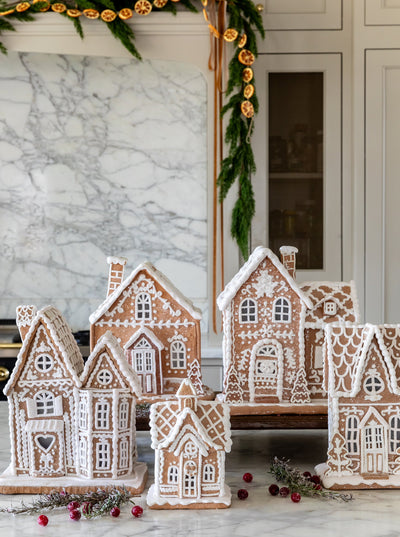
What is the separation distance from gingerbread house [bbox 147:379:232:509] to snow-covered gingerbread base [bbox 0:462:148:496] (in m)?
0.07

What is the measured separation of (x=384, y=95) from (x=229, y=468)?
Result: 6.94 feet

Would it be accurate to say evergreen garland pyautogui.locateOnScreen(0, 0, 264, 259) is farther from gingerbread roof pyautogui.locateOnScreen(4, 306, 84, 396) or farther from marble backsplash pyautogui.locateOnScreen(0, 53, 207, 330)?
gingerbread roof pyautogui.locateOnScreen(4, 306, 84, 396)

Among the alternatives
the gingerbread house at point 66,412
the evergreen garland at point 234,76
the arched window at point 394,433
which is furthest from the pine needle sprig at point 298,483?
the evergreen garland at point 234,76

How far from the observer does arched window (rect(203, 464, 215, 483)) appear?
1.21 meters

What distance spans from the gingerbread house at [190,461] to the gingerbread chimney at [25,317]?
0.31 meters

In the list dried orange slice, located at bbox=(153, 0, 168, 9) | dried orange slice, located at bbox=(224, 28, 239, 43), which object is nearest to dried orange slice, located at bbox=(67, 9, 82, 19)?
dried orange slice, located at bbox=(153, 0, 168, 9)

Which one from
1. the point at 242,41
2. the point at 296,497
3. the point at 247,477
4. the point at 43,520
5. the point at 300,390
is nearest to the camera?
the point at 43,520

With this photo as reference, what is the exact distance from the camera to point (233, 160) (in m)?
3.07

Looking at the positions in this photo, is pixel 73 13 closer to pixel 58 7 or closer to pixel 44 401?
pixel 58 7

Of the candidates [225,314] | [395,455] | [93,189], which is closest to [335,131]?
[93,189]

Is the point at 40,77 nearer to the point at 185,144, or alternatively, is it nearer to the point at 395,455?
the point at 185,144

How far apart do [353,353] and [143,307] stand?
17.7 inches

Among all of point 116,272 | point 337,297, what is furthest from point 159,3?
point 337,297

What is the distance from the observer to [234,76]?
9.90 feet
